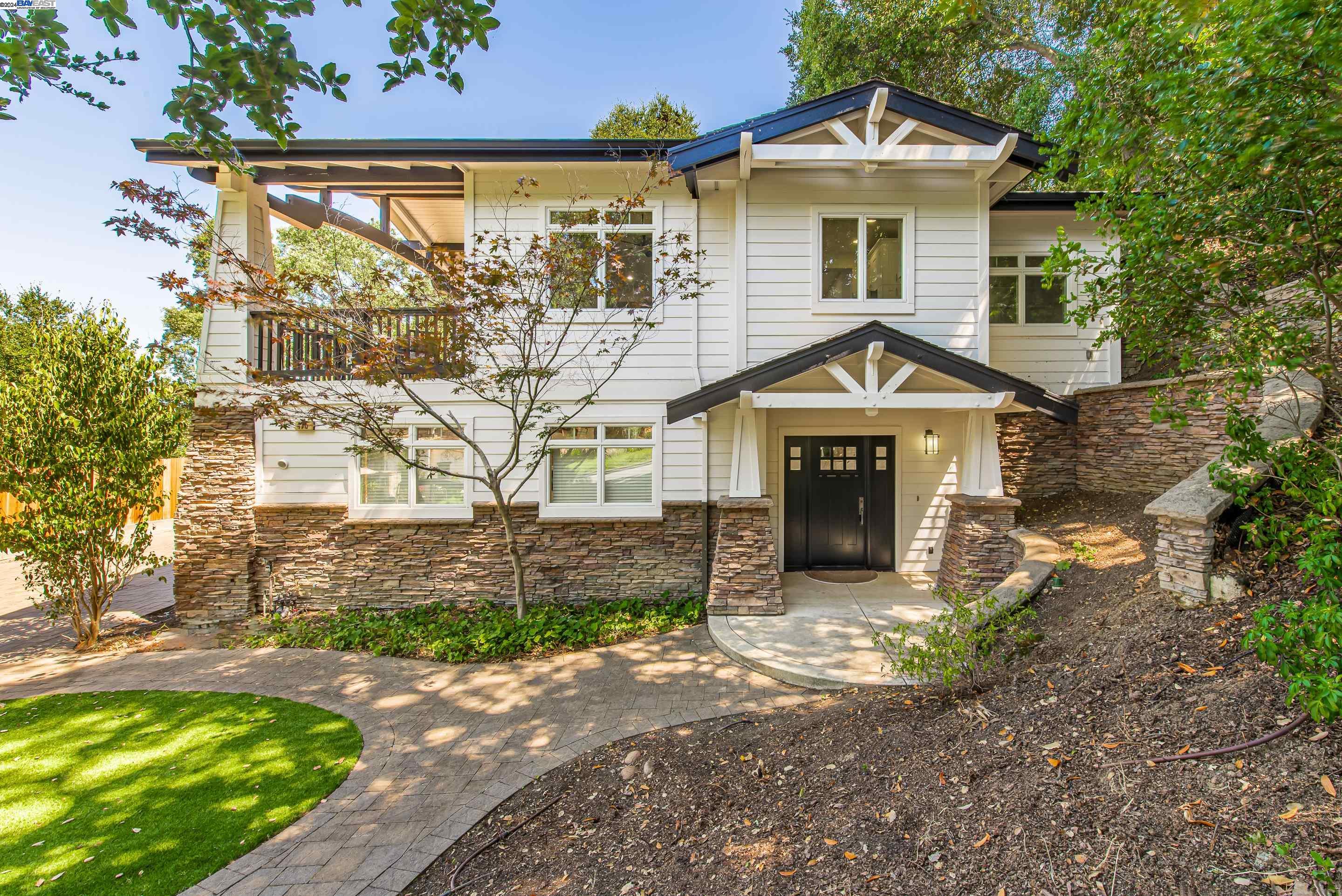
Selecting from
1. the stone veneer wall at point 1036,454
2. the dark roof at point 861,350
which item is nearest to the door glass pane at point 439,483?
the dark roof at point 861,350

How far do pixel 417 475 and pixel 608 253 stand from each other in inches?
169

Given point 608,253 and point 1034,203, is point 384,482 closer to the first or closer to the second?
point 608,253

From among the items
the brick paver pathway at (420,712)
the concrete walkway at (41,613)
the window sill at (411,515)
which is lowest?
the concrete walkway at (41,613)

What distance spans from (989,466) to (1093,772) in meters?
Answer: 5.10

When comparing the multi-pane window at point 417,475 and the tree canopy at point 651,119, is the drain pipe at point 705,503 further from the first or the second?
the tree canopy at point 651,119

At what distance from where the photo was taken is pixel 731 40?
468 inches

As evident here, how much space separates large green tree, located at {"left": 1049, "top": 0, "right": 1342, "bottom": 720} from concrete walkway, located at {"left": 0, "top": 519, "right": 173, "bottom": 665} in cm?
1056

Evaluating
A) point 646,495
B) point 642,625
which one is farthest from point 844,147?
point 642,625

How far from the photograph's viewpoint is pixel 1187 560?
3.77 meters

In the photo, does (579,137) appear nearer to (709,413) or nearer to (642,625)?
(709,413)

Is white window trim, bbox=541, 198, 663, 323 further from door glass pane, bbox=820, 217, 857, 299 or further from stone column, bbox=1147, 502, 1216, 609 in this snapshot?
stone column, bbox=1147, 502, 1216, 609

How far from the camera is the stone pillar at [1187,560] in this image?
3656 mm

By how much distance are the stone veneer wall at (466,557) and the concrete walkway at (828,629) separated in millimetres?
1526

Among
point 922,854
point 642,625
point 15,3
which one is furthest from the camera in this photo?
point 642,625
